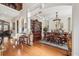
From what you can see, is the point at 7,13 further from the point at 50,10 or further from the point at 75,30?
the point at 75,30

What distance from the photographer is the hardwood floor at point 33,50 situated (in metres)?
1.78

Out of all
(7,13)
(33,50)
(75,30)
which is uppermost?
(7,13)

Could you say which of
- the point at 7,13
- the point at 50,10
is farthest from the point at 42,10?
the point at 7,13

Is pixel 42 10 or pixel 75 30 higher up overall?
pixel 42 10

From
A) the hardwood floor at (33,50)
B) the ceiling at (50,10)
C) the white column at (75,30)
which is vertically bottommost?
the hardwood floor at (33,50)

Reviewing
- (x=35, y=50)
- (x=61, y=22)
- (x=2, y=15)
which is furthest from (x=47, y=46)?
(x=2, y=15)

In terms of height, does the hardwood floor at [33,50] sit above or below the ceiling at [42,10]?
below

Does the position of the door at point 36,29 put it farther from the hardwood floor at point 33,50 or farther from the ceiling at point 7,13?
the ceiling at point 7,13

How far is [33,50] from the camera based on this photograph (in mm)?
1789

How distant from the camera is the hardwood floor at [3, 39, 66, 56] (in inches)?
70.0

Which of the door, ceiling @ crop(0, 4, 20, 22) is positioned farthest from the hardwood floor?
ceiling @ crop(0, 4, 20, 22)

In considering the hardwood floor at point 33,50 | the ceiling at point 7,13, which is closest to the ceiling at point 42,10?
the ceiling at point 7,13

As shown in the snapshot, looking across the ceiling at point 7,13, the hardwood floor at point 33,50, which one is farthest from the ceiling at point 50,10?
the hardwood floor at point 33,50

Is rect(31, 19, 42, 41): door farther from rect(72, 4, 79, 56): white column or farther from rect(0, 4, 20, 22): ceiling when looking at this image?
rect(72, 4, 79, 56): white column
